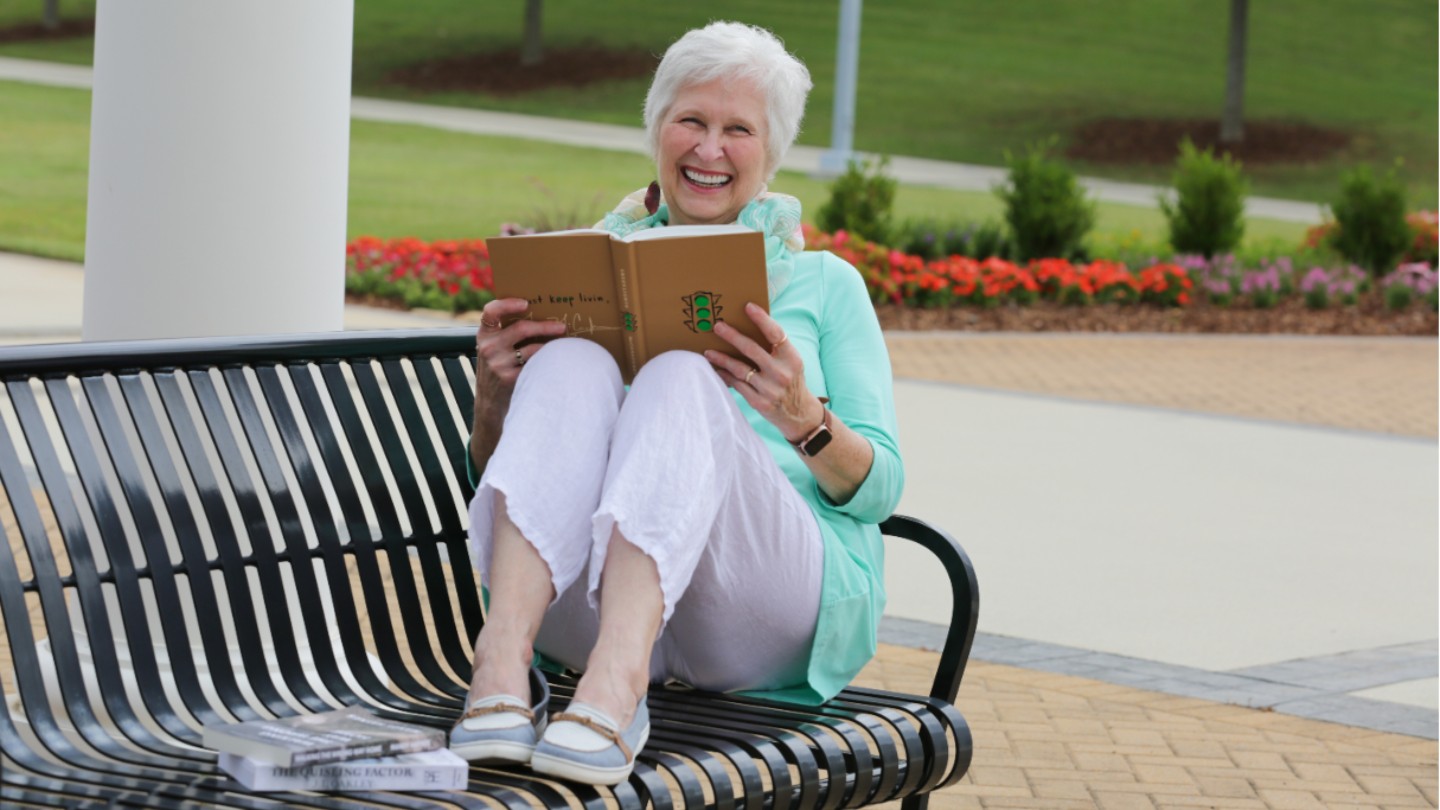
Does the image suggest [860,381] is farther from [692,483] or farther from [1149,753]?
[1149,753]

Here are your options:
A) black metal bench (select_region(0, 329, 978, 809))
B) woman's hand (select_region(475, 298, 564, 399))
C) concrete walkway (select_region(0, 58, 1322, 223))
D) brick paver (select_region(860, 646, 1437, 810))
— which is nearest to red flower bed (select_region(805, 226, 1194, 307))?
brick paver (select_region(860, 646, 1437, 810))

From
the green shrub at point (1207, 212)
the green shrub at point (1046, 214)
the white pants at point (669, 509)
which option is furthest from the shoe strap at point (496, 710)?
the green shrub at point (1207, 212)

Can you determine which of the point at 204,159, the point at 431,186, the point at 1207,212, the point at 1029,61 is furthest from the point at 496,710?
the point at 1029,61

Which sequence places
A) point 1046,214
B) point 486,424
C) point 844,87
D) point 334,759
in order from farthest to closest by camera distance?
1. point 844,87
2. point 1046,214
3. point 486,424
4. point 334,759

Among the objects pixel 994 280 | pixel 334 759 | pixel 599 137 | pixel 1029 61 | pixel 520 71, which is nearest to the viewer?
pixel 334 759

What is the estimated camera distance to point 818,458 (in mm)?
3014

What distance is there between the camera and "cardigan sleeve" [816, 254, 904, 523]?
10.2 ft

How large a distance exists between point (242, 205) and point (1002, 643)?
8.17 feet

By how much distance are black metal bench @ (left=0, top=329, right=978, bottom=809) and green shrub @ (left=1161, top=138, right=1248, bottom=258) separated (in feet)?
46.2

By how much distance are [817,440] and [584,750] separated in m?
0.70

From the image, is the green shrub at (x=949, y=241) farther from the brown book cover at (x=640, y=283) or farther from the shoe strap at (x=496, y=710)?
the shoe strap at (x=496, y=710)

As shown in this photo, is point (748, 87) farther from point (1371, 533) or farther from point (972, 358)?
point (972, 358)

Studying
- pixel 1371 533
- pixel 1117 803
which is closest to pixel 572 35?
pixel 1371 533

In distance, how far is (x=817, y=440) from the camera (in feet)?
9.80
